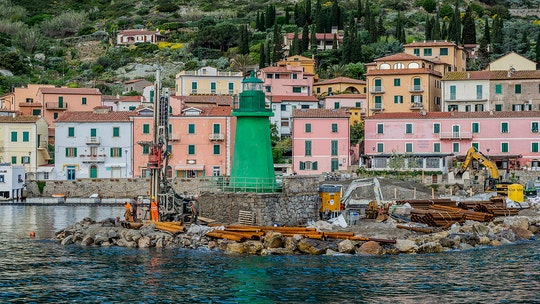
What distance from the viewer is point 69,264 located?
2906 centimetres

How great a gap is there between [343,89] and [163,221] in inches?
2003

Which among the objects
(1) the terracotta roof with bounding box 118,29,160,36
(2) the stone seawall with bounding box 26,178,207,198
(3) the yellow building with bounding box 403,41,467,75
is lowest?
(2) the stone seawall with bounding box 26,178,207,198

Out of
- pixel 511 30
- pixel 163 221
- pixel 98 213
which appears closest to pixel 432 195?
pixel 98 213

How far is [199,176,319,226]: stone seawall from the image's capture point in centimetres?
3384

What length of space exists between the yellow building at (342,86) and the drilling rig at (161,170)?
48359 mm

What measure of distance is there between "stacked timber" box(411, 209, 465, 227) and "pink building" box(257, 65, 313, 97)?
4387 cm

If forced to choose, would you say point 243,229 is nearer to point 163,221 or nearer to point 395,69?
point 163,221

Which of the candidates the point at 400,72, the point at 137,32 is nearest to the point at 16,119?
the point at 400,72

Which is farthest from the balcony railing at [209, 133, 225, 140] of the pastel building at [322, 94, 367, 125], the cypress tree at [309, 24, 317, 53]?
the cypress tree at [309, 24, 317, 53]

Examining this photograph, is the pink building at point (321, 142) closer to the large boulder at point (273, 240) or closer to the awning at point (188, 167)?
the awning at point (188, 167)

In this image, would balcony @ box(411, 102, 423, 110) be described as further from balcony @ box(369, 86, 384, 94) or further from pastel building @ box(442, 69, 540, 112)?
balcony @ box(369, 86, 384, 94)

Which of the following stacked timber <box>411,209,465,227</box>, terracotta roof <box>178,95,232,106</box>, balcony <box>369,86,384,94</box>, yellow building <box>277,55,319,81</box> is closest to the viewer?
stacked timber <box>411,209,465,227</box>

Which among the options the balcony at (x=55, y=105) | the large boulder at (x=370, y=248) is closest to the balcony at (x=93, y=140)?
the balcony at (x=55, y=105)

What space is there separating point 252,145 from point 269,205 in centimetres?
264
